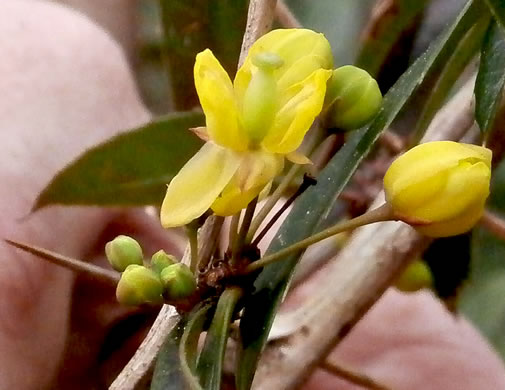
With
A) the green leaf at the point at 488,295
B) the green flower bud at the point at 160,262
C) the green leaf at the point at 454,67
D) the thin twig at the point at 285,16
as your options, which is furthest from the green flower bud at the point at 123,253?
the green leaf at the point at 488,295

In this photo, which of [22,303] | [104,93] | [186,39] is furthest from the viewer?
[186,39]

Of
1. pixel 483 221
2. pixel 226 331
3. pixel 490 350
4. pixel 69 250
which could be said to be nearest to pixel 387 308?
pixel 490 350

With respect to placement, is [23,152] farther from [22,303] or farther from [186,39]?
[186,39]

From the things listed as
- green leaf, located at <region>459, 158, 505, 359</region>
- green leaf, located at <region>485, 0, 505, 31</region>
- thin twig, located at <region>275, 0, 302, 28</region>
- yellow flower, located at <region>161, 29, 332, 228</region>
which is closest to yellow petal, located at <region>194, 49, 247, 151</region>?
yellow flower, located at <region>161, 29, 332, 228</region>

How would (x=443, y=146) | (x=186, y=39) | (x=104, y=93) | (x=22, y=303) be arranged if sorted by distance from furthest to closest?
1. (x=186, y=39)
2. (x=104, y=93)
3. (x=22, y=303)
4. (x=443, y=146)

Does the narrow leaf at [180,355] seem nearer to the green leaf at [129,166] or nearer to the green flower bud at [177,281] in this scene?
the green flower bud at [177,281]

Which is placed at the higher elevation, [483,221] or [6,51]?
[6,51]

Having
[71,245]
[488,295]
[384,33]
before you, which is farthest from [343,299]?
[488,295]
